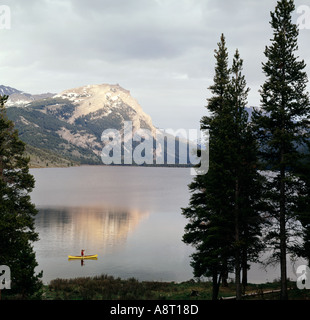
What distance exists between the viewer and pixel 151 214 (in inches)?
4176

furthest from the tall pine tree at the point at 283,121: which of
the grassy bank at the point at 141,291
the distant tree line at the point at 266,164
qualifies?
the grassy bank at the point at 141,291

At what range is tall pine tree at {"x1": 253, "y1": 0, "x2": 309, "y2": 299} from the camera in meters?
26.1

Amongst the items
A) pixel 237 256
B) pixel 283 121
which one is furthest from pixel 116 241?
pixel 283 121

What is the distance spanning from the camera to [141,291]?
36031 millimetres

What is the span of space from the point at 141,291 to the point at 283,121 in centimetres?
2364

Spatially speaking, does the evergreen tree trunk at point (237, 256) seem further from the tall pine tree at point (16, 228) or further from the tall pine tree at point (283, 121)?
the tall pine tree at point (16, 228)

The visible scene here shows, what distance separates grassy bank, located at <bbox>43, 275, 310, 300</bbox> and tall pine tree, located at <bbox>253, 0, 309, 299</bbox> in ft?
24.9

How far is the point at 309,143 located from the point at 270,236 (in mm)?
8190

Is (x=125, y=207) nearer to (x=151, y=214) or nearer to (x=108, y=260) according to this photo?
(x=151, y=214)

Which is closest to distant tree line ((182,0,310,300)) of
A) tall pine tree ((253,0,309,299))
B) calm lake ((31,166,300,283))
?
tall pine tree ((253,0,309,299))

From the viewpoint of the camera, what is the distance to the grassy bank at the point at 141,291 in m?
31.6

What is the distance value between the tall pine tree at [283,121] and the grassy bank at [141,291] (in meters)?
7.60

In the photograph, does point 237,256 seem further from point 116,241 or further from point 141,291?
point 116,241

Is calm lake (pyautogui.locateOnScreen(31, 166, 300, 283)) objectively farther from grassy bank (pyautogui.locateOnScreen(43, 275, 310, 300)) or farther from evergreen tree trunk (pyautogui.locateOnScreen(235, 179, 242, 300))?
evergreen tree trunk (pyautogui.locateOnScreen(235, 179, 242, 300))
